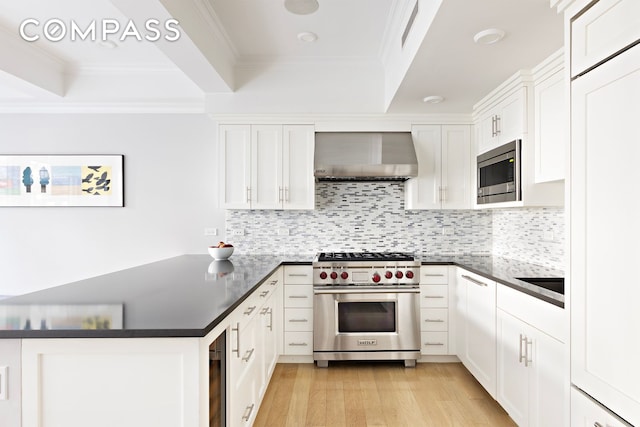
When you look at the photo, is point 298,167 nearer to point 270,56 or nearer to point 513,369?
point 270,56

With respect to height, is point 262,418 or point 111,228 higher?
point 111,228

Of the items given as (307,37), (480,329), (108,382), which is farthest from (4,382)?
(307,37)

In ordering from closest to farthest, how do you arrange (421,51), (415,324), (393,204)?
1. (421,51)
2. (415,324)
3. (393,204)

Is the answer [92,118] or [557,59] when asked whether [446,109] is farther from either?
[92,118]

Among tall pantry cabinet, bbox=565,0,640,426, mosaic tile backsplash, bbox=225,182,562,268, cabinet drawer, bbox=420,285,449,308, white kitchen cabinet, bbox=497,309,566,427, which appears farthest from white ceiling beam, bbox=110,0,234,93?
white kitchen cabinet, bbox=497,309,566,427

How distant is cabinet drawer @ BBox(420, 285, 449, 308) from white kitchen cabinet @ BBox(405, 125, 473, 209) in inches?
31.7

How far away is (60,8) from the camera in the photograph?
268 centimetres

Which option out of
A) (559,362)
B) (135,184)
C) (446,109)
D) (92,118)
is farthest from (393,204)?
(92,118)

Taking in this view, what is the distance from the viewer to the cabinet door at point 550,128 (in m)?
2.30

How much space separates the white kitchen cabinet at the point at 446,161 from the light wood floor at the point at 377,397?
1557mm

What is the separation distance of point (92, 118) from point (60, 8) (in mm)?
1535

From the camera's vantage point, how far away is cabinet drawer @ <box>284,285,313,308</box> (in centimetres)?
340

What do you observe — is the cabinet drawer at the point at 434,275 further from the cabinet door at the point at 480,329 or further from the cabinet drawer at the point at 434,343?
the cabinet drawer at the point at 434,343

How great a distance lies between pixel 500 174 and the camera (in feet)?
9.83
